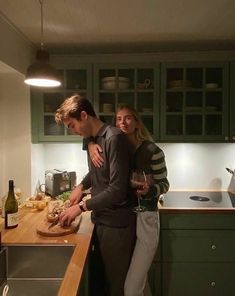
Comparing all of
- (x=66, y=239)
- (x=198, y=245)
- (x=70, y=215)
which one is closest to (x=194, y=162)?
(x=198, y=245)

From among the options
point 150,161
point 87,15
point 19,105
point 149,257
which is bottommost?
point 149,257

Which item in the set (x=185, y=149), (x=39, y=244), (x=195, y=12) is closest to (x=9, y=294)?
(x=39, y=244)

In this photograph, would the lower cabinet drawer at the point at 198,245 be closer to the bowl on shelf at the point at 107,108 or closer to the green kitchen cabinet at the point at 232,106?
the green kitchen cabinet at the point at 232,106

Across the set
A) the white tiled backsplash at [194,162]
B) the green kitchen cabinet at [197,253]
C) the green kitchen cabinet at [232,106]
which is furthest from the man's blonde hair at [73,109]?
the green kitchen cabinet at [232,106]

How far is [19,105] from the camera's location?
9.17 feet

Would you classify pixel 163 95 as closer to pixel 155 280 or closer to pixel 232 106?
pixel 232 106

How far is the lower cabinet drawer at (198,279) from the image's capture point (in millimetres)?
2582

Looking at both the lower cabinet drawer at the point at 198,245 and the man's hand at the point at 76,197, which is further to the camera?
the lower cabinet drawer at the point at 198,245

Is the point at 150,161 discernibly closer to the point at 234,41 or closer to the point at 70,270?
the point at 70,270

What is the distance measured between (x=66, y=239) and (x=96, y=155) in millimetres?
482

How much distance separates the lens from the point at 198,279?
8.52 ft

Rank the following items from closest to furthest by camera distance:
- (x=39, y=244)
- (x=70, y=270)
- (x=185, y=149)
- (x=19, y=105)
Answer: (x=70, y=270), (x=39, y=244), (x=19, y=105), (x=185, y=149)

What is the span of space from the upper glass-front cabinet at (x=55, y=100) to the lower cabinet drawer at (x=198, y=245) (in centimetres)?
120

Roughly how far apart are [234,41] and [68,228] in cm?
207
